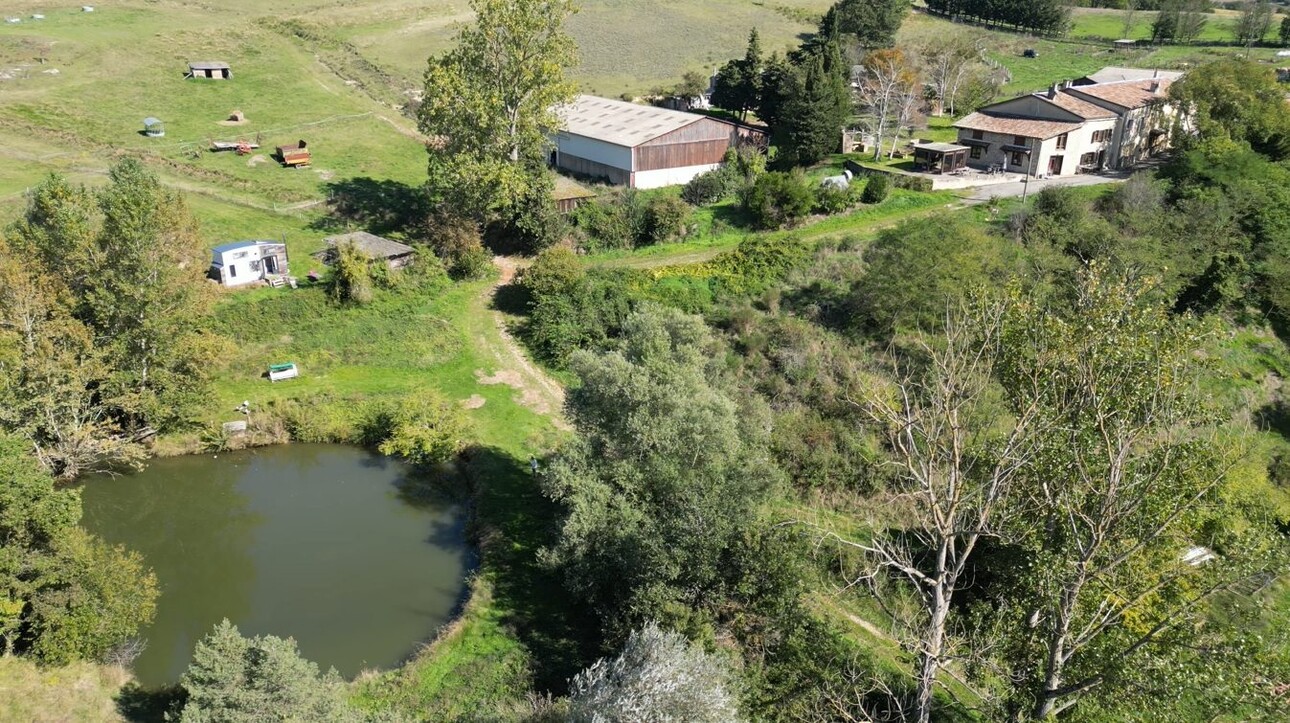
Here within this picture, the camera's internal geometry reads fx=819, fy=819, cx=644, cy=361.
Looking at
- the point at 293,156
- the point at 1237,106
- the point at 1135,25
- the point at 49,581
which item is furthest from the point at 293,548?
the point at 1135,25

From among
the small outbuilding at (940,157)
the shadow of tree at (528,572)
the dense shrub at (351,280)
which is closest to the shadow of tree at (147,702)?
the shadow of tree at (528,572)

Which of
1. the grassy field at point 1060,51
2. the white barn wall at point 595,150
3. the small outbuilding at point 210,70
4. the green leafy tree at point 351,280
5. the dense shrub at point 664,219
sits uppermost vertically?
the grassy field at point 1060,51

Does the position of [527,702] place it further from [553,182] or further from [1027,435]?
[553,182]

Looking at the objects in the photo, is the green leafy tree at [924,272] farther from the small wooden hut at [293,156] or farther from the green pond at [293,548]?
the small wooden hut at [293,156]

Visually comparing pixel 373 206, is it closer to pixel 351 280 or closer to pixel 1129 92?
pixel 351 280

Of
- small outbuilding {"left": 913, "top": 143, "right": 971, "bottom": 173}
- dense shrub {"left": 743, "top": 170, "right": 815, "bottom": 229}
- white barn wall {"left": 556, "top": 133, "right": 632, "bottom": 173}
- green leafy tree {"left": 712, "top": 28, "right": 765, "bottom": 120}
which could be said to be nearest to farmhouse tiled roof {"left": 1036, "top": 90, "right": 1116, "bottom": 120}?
small outbuilding {"left": 913, "top": 143, "right": 971, "bottom": 173}
